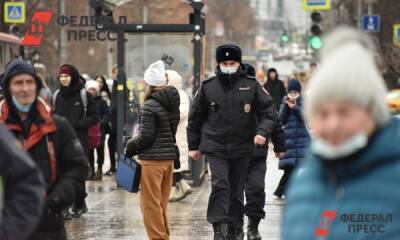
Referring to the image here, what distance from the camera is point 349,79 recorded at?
3.69 m

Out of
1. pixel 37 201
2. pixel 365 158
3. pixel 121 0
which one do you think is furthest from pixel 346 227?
pixel 121 0

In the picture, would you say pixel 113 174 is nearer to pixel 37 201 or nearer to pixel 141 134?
pixel 141 134

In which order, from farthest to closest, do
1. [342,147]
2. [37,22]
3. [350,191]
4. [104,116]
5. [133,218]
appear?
[37,22] < [104,116] < [133,218] < [350,191] < [342,147]

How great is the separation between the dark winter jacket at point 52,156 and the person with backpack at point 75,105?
6.52 m

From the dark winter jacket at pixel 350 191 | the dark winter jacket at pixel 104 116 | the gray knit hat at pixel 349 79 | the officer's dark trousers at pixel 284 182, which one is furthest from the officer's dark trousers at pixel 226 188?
the dark winter jacket at pixel 104 116

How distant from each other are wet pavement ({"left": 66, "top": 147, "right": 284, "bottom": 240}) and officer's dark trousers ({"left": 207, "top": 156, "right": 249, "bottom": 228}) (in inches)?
23.3

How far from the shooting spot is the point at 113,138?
18.3 m

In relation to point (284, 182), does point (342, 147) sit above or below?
above

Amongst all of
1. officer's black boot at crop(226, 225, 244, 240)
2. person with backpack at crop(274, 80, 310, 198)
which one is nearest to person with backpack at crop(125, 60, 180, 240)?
officer's black boot at crop(226, 225, 244, 240)

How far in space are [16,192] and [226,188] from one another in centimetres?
587

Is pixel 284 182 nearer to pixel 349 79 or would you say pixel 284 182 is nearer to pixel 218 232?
pixel 218 232

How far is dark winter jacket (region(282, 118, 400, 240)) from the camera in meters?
3.80

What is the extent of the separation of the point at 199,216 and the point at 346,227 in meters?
8.44

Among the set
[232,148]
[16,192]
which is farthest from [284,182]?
[16,192]
